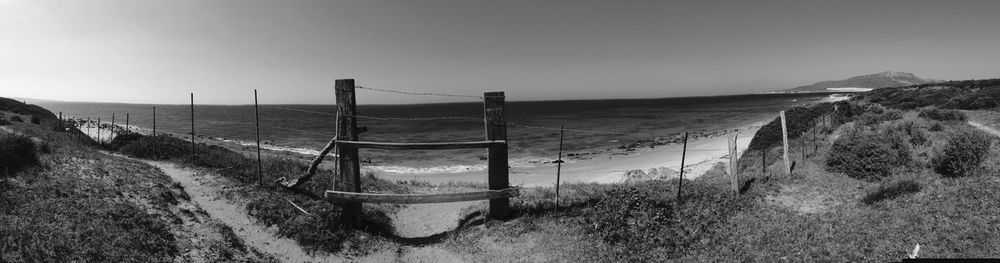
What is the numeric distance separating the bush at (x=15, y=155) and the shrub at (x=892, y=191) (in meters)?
20.9

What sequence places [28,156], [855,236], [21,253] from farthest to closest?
1. [28,156]
2. [855,236]
3. [21,253]

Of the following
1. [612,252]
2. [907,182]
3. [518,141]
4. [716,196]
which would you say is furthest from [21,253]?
[518,141]

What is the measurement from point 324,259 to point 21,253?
4470mm

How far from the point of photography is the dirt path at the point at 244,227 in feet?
30.5

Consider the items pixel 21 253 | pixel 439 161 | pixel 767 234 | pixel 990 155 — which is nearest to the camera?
pixel 21 253

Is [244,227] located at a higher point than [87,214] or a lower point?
lower

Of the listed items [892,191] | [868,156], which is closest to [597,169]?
[868,156]

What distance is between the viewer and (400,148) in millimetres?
10445

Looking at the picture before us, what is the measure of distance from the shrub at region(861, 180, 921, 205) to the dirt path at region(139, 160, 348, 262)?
42.1ft

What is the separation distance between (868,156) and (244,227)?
1846cm

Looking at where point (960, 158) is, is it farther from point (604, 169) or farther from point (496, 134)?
point (604, 169)

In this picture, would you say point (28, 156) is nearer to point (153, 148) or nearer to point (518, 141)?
point (153, 148)

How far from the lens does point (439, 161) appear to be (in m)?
32.8

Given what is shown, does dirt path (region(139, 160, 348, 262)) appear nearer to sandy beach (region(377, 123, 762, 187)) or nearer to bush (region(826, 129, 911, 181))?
sandy beach (region(377, 123, 762, 187))
